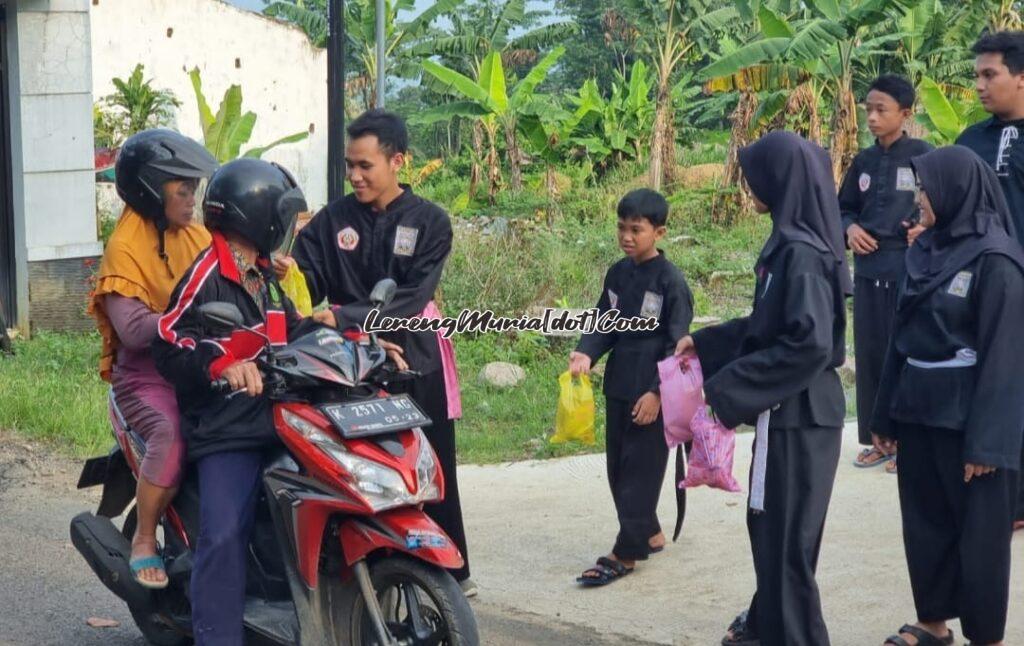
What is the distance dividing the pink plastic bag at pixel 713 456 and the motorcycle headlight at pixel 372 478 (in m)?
1.07

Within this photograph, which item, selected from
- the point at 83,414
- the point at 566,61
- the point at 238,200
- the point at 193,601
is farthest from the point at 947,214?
the point at 566,61

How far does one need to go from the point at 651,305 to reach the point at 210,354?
2227 mm

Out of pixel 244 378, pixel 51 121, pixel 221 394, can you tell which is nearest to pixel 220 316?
pixel 244 378

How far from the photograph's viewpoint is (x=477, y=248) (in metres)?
12.1

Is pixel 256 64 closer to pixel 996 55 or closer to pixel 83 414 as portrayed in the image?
pixel 83 414

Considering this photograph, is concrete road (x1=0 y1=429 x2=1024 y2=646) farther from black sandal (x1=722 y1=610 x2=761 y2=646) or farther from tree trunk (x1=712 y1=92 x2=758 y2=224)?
tree trunk (x1=712 y1=92 x2=758 y2=224)

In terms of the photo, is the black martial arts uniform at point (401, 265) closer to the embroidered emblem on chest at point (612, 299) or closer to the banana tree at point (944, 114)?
the embroidered emblem on chest at point (612, 299)

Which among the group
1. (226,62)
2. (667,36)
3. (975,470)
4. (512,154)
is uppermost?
(667,36)

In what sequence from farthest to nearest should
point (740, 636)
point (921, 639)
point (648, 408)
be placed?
point (648, 408) → point (740, 636) → point (921, 639)

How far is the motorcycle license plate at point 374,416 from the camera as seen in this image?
3.99 m

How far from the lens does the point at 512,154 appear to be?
801 inches

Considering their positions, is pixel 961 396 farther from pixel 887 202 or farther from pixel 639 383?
pixel 887 202

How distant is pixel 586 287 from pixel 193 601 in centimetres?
797

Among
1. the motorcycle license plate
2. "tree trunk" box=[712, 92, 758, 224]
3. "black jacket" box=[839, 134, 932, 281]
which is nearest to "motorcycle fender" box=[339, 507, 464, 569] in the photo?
the motorcycle license plate
